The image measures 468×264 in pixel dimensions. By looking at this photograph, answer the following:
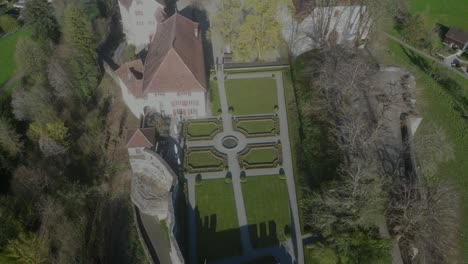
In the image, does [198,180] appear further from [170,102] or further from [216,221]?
[170,102]

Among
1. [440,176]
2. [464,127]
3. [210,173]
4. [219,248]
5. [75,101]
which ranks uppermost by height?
[75,101]

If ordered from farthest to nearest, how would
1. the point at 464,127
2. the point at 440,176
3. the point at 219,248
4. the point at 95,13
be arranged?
the point at 95,13 → the point at 464,127 → the point at 440,176 → the point at 219,248

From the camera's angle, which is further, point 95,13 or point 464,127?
point 95,13

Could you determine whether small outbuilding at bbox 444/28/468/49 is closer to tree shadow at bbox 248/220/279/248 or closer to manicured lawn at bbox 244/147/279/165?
manicured lawn at bbox 244/147/279/165

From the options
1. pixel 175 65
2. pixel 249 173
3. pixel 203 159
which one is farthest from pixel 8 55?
pixel 249 173

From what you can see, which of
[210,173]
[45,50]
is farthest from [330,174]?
[45,50]

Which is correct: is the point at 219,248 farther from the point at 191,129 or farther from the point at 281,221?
the point at 191,129
